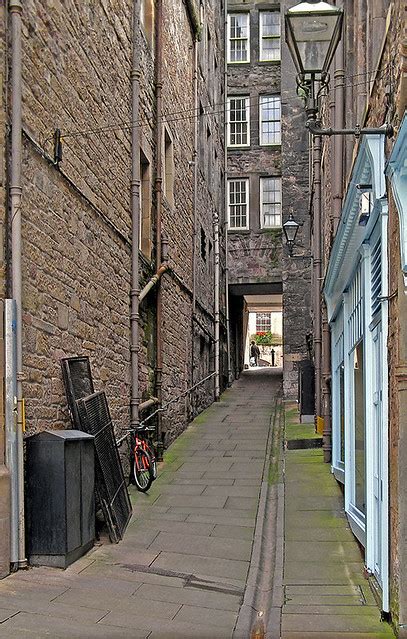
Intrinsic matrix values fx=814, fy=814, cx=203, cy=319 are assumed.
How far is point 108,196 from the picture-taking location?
421 inches

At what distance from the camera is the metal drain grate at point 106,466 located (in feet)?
27.3

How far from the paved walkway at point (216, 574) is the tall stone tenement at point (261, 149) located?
44.9ft

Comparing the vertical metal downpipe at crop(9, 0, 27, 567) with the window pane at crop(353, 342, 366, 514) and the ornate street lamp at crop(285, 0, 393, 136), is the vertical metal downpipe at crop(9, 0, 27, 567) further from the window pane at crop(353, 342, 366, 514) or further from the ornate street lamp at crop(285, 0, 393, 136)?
the window pane at crop(353, 342, 366, 514)

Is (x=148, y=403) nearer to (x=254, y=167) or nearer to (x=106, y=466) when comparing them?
(x=106, y=466)

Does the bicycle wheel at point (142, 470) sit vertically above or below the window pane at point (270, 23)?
below

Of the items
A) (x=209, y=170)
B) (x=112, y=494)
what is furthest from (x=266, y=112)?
(x=112, y=494)

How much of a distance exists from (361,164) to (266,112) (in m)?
21.8

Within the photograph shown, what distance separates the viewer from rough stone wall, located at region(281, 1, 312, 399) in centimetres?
2358

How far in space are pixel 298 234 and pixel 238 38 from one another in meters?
8.00

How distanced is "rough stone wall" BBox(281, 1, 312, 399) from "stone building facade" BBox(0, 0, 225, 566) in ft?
16.0

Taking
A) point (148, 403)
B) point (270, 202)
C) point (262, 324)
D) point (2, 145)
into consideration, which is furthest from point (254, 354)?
point (2, 145)

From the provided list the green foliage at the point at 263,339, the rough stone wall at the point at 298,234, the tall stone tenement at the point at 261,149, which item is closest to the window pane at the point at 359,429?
the rough stone wall at the point at 298,234

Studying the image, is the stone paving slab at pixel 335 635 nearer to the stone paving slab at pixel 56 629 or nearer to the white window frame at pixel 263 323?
the stone paving slab at pixel 56 629

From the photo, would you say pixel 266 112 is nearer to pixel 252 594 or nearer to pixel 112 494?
pixel 112 494
